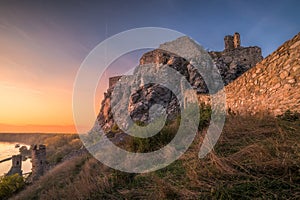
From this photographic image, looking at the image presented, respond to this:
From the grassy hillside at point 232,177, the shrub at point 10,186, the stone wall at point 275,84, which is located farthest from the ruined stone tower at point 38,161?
the stone wall at point 275,84

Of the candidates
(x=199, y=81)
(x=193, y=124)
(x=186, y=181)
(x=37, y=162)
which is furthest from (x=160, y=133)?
(x=37, y=162)

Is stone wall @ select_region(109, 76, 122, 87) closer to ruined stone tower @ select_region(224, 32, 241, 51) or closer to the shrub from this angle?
ruined stone tower @ select_region(224, 32, 241, 51)

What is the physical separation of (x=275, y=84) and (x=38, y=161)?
1931 centimetres

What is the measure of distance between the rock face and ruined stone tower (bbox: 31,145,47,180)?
30.7 feet

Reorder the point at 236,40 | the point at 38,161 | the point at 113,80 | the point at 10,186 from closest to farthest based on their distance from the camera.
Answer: the point at 10,186
the point at 38,161
the point at 236,40
the point at 113,80

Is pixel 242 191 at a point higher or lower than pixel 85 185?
higher

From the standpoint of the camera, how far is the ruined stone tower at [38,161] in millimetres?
16953

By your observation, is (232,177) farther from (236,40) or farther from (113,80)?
(113,80)

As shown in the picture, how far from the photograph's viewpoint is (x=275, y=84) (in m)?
5.10

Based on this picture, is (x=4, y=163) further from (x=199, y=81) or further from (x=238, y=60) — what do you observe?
(x=238, y=60)

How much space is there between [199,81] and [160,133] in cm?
1199

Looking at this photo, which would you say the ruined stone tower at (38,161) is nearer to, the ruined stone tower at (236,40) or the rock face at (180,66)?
the rock face at (180,66)

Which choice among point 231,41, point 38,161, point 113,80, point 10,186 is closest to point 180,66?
point 231,41

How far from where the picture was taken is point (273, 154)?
7.98 ft
